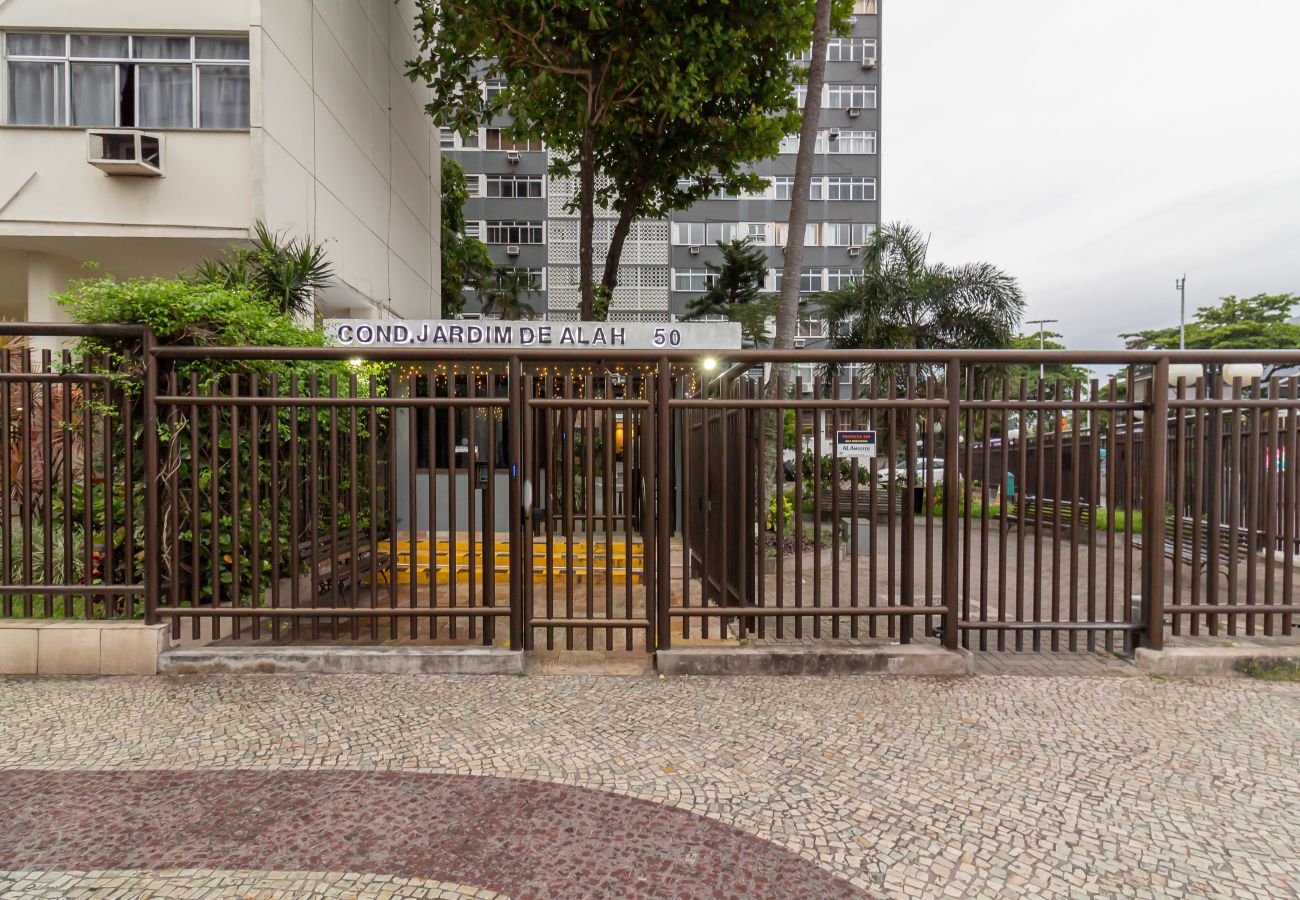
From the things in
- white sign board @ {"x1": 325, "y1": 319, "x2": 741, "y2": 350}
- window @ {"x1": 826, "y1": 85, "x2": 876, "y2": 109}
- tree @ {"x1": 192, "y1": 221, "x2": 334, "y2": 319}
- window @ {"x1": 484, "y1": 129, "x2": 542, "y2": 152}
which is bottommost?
white sign board @ {"x1": 325, "y1": 319, "x2": 741, "y2": 350}

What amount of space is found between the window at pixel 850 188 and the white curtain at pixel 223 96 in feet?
105

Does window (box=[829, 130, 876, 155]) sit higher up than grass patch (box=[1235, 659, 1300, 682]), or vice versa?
window (box=[829, 130, 876, 155])

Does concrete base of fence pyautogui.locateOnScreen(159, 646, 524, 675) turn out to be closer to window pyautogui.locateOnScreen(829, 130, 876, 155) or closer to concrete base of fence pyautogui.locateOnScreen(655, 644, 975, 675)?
concrete base of fence pyautogui.locateOnScreen(655, 644, 975, 675)

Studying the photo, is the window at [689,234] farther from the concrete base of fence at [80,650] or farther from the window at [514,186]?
the concrete base of fence at [80,650]

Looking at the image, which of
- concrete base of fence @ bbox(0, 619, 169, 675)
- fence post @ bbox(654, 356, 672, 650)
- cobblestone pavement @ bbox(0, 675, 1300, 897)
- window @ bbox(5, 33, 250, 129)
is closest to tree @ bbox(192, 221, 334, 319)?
window @ bbox(5, 33, 250, 129)

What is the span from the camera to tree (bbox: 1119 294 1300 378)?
3562 centimetres

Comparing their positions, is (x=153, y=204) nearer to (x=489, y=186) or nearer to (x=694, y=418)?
(x=694, y=418)

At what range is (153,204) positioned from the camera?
10586mm

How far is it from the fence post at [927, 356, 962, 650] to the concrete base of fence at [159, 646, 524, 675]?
2956 mm

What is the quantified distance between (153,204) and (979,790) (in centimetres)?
1364

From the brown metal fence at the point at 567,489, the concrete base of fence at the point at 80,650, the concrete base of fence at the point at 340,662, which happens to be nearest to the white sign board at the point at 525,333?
the brown metal fence at the point at 567,489

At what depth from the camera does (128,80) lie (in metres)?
10.8

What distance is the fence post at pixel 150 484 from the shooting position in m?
4.21

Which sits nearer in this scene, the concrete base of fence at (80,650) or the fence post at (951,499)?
the concrete base of fence at (80,650)
